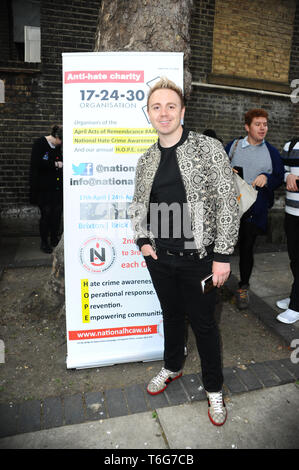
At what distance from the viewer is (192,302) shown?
231cm

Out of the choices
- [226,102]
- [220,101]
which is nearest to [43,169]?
[220,101]

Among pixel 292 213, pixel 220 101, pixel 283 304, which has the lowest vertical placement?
pixel 283 304

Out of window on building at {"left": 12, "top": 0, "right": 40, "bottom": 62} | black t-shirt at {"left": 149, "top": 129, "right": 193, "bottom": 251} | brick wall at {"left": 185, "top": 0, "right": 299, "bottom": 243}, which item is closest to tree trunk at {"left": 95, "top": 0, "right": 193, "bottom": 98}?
black t-shirt at {"left": 149, "top": 129, "right": 193, "bottom": 251}

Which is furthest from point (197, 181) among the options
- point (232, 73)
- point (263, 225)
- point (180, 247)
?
point (232, 73)

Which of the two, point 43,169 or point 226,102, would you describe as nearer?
point 43,169

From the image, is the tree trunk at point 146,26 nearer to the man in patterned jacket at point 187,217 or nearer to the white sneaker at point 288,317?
the man in patterned jacket at point 187,217

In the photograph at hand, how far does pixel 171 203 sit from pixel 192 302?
0.65m

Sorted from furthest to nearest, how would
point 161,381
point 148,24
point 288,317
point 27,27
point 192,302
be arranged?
point 27,27, point 288,317, point 148,24, point 161,381, point 192,302

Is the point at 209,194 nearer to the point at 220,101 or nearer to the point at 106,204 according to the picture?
the point at 106,204

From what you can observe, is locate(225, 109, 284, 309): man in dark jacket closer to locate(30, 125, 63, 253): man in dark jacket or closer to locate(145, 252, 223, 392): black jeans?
locate(145, 252, 223, 392): black jeans

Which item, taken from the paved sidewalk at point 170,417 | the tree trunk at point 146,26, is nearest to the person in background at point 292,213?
the paved sidewalk at point 170,417

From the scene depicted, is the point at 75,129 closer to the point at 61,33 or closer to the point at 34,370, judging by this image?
the point at 34,370

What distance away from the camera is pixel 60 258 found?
3.92 meters

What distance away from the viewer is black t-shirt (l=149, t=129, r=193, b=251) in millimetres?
2203
